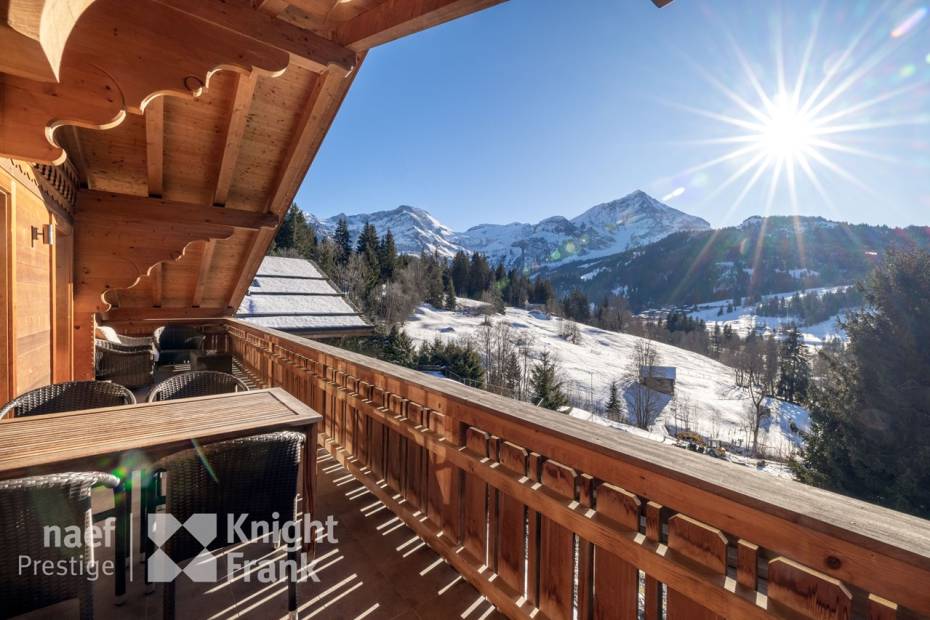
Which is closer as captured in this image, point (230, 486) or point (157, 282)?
point (230, 486)

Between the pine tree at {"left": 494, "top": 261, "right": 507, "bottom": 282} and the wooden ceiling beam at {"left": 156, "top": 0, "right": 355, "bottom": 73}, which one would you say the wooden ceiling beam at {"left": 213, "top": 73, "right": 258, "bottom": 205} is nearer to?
the wooden ceiling beam at {"left": 156, "top": 0, "right": 355, "bottom": 73}

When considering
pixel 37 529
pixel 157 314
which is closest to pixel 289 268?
pixel 157 314

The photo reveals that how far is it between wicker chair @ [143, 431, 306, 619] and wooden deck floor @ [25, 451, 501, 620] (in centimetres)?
24

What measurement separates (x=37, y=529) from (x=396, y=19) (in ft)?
9.42

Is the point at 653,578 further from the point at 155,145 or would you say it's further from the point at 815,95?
the point at 815,95

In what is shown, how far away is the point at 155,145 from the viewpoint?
3.75 meters

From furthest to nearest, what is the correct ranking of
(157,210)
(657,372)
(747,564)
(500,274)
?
(500,274) < (657,372) < (157,210) < (747,564)

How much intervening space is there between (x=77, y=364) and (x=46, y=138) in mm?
4243

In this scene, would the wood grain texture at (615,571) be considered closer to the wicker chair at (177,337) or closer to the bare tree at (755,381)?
the wicker chair at (177,337)

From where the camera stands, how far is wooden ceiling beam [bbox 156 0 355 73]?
8.00ft

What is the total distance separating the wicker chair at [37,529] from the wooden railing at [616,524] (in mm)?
1422

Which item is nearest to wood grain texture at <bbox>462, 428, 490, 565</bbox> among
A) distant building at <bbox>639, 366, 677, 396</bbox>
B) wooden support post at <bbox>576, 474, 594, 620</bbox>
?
wooden support post at <bbox>576, 474, 594, 620</bbox>

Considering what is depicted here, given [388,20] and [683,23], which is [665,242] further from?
[388,20]

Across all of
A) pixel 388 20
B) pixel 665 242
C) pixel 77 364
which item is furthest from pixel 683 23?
pixel 665 242
